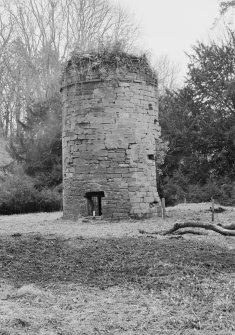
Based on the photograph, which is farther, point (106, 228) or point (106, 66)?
point (106, 66)

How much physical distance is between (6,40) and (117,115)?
669 inches

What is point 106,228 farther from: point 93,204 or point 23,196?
point 23,196

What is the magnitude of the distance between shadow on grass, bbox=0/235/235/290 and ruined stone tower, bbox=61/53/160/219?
5.53 meters

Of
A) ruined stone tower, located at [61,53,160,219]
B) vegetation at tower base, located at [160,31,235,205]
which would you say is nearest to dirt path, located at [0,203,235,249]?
ruined stone tower, located at [61,53,160,219]

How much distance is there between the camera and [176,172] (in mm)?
25609

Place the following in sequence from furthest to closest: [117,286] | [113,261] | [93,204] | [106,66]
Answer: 1. [93,204]
2. [106,66]
3. [113,261]
4. [117,286]

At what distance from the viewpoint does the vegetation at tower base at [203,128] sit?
25422mm

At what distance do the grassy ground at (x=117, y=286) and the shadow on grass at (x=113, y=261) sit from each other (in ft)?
0.05

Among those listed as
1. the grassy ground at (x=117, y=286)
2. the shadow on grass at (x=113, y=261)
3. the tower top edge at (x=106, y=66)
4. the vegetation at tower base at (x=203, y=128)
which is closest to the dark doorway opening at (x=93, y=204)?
the tower top edge at (x=106, y=66)

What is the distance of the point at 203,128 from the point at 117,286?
765 inches

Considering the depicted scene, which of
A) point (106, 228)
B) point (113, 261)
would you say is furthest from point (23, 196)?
point (113, 261)

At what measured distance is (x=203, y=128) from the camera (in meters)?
25.8

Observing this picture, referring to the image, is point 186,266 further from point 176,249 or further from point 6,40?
point 6,40

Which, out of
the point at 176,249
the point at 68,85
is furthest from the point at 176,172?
the point at 176,249
